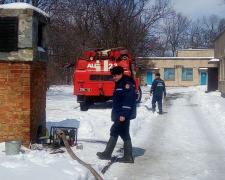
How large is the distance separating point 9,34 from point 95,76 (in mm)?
9774

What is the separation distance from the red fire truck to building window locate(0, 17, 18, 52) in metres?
9.55

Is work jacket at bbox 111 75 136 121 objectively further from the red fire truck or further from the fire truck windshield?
the fire truck windshield

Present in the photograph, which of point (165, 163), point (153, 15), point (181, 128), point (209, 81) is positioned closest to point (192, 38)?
point (153, 15)

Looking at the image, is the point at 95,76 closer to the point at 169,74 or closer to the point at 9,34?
the point at 9,34

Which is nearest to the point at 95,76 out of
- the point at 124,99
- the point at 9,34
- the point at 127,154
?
the point at 9,34

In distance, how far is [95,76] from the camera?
18125mm

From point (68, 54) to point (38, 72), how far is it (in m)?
28.6

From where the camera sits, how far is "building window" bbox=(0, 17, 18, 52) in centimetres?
840

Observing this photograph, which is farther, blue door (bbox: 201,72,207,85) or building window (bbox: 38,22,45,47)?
blue door (bbox: 201,72,207,85)

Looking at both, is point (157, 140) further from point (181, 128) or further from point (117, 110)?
point (117, 110)

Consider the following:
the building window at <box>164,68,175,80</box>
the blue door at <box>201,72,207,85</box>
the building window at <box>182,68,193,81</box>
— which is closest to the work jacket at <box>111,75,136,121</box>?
the building window at <box>164,68,175,80</box>

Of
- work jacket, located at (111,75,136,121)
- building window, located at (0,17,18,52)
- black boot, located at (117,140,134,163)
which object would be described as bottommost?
black boot, located at (117,140,134,163)

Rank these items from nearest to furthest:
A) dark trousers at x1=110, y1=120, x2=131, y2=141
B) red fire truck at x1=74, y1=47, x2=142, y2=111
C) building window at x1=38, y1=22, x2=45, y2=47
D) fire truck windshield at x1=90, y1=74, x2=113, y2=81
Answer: dark trousers at x1=110, y1=120, x2=131, y2=141 < building window at x1=38, y1=22, x2=45, y2=47 < red fire truck at x1=74, y1=47, x2=142, y2=111 < fire truck windshield at x1=90, y1=74, x2=113, y2=81

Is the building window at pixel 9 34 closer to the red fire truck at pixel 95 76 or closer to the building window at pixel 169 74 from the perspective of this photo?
the red fire truck at pixel 95 76
